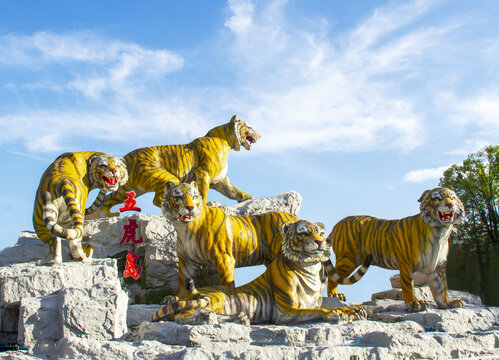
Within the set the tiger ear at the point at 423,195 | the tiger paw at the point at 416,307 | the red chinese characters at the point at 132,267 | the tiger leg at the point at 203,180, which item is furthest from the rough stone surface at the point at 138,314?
the tiger ear at the point at 423,195

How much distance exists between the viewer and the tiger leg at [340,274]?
24.1ft

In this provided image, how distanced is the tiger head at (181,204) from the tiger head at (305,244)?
3.40 ft

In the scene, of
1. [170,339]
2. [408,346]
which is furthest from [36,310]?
[408,346]

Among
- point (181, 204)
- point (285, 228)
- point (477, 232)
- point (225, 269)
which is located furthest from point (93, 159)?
point (477, 232)

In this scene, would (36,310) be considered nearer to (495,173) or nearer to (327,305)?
(327,305)

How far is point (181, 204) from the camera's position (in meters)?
5.89

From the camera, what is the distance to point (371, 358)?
439 cm

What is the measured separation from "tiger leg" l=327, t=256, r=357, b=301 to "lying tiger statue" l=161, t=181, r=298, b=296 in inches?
46.1

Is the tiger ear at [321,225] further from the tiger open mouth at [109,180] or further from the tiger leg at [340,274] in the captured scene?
the tiger open mouth at [109,180]

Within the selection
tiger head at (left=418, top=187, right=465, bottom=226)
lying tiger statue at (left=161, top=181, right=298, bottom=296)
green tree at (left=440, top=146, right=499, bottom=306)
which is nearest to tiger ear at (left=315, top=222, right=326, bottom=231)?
lying tiger statue at (left=161, top=181, right=298, bottom=296)

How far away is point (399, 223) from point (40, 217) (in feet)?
14.3

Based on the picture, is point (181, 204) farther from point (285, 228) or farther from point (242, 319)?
point (242, 319)

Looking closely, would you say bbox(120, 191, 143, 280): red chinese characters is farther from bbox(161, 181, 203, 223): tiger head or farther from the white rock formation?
bbox(161, 181, 203, 223): tiger head

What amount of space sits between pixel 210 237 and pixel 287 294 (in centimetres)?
106
